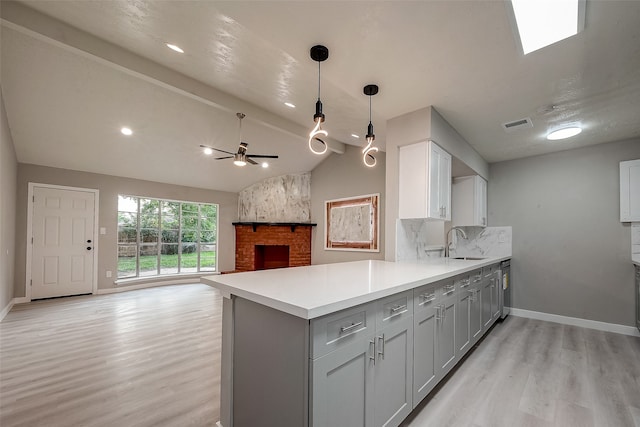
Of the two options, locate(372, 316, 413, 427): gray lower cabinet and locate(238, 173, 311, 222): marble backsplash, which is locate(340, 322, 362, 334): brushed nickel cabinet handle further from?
locate(238, 173, 311, 222): marble backsplash

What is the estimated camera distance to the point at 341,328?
1.22 metres

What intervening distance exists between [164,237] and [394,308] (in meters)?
6.39

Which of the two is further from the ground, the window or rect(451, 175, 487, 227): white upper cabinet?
rect(451, 175, 487, 227): white upper cabinet

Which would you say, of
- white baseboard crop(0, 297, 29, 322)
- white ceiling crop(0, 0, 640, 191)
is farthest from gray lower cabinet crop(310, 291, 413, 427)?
white baseboard crop(0, 297, 29, 322)

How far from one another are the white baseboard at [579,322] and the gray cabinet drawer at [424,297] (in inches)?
127

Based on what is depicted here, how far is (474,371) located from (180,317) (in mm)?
3665

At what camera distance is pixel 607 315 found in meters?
3.51

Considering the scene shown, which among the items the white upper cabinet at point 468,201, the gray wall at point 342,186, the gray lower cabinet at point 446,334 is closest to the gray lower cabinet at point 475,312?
the gray lower cabinet at point 446,334

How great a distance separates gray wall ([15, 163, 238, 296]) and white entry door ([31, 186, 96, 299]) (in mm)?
133

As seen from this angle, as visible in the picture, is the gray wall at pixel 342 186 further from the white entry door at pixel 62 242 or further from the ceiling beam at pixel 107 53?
the white entry door at pixel 62 242

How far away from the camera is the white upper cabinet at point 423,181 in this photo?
2693 mm

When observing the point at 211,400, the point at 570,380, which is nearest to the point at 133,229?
the point at 211,400

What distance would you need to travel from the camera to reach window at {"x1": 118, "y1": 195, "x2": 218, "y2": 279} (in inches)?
232

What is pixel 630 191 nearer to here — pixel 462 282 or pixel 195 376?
pixel 462 282
